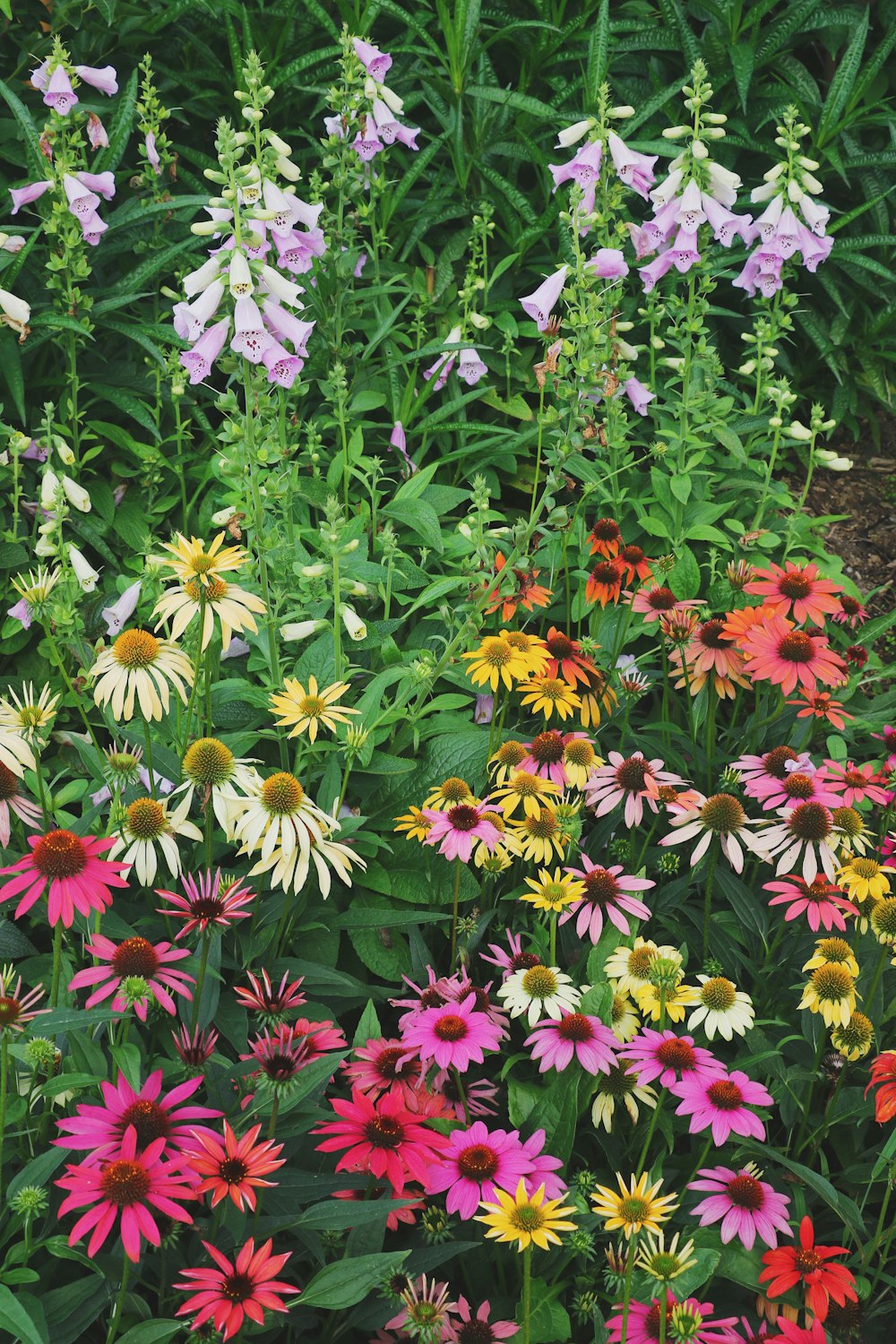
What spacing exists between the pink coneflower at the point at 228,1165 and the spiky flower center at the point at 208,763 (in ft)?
1.86

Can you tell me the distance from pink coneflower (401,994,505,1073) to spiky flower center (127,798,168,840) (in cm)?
49

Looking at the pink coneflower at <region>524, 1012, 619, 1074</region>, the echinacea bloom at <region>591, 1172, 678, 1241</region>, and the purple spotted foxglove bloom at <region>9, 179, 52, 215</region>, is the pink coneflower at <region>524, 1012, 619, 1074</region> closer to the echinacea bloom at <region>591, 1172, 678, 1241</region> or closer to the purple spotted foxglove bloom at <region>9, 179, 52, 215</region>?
the echinacea bloom at <region>591, 1172, 678, 1241</region>

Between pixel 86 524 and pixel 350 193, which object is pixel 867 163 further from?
pixel 86 524

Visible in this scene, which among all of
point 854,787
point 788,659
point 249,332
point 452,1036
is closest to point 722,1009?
point 452,1036

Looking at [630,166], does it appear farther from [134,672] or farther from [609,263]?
[134,672]

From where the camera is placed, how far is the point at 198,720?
2359 millimetres

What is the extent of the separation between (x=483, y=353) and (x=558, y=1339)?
3085 mm

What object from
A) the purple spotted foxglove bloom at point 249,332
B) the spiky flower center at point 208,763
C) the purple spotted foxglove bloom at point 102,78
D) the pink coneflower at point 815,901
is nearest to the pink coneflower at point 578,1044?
the pink coneflower at point 815,901

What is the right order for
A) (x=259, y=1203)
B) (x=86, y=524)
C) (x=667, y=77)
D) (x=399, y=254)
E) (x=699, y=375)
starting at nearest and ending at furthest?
(x=259, y=1203) < (x=86, y=524) < (x=699, y=375) < (x=399, y=254) < (x=667, y=77)

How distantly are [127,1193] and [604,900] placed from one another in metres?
1.03

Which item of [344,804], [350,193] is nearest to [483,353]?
[350,193]

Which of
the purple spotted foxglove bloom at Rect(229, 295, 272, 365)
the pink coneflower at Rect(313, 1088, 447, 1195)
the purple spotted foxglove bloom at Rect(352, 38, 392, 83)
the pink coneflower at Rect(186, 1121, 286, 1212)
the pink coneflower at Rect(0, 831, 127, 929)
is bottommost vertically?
the pink coneflower at Rect(313, 1088, 447, 1195)

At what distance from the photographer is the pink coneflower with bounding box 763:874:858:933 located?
204 centimetres

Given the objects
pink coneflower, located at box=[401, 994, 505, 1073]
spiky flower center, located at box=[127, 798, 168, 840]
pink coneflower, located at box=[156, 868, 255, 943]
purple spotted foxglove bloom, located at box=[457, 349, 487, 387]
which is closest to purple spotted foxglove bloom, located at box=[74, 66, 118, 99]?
purple spotted foxglove bloom, located at box=[457, 349, 487, 387]
